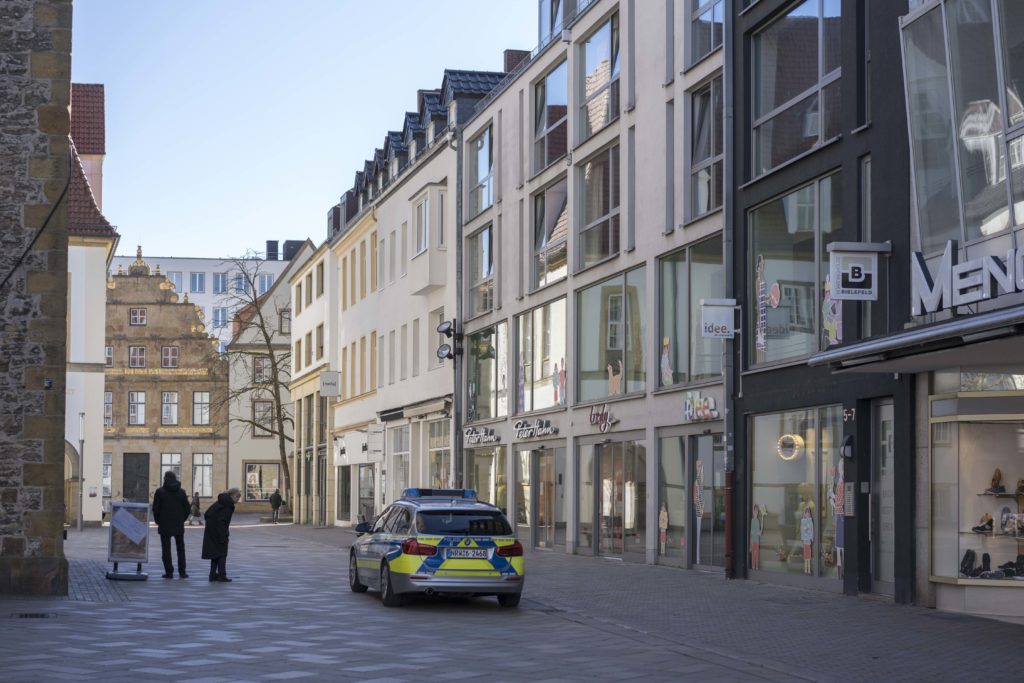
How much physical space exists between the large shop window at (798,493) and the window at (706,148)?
458cm

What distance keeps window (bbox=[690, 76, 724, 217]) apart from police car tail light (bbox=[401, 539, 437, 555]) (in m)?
9.94

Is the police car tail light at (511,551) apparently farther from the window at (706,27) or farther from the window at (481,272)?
the window at (481,272)

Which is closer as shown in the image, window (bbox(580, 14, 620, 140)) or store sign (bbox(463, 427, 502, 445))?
window (bbox(580, 14, 620, 140))

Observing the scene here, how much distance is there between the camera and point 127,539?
25.3m

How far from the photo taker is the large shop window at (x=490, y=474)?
4091cm

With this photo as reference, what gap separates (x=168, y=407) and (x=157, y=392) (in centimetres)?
106

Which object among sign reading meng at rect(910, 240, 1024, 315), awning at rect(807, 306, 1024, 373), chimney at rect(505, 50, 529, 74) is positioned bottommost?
awning at rect(807, 306, 1024, 373)

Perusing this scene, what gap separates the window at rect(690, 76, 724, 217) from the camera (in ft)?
89.9

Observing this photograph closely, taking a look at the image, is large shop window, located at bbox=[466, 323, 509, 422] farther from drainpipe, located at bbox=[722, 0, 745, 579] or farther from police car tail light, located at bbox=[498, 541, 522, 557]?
police car tail light, located at bbox=[498, 541, 522, 557]

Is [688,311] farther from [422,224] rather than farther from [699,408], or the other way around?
[422,224]

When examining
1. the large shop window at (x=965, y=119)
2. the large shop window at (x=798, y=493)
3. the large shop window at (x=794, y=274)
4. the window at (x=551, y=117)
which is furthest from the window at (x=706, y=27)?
the large shop window at (x=965, y=119)

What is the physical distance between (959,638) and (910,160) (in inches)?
253

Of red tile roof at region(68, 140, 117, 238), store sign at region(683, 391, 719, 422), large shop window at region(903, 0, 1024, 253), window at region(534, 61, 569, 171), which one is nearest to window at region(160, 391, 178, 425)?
red tile roof at region(68, 140, 117, 238)

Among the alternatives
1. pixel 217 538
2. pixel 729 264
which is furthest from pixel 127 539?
pixel 729 264
